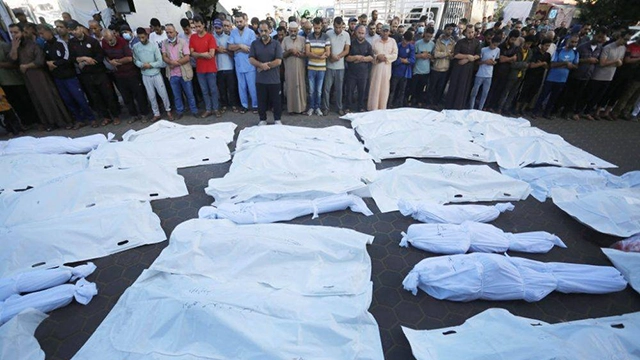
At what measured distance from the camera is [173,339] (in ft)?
5.02

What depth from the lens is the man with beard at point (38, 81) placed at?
434 centimetres

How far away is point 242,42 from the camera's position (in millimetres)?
5070

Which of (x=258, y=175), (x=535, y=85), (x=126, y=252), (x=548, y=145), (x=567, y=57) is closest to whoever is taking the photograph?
(x=126, y=252)

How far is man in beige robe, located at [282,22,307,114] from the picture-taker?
5.07 m

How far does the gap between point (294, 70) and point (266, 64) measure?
34.4 inches

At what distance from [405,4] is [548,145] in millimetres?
8114

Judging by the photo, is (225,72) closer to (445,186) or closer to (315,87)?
(315,87)

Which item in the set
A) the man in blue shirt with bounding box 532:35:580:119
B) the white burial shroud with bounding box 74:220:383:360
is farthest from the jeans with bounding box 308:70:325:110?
the man in blue shirt with bounding box 532:35:580:119

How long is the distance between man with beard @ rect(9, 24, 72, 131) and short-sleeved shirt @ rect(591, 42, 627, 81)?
9113 mm

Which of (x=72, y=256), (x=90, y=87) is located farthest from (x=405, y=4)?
(x=72, y=256)

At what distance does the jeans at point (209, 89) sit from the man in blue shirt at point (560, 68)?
6000mm

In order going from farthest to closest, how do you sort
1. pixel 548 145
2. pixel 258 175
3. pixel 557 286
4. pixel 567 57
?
pixel 567 57, pixel 548 145, pixel 258 175, pixel 557 286

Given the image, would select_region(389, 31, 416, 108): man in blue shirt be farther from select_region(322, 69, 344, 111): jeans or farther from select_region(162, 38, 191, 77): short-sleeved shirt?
select_region(162, 38, 191, 77): short-sleeved shirt

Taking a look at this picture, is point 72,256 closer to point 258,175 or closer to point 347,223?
point 258,175
